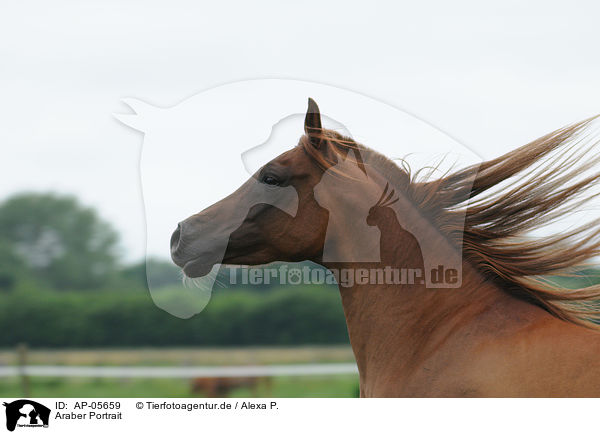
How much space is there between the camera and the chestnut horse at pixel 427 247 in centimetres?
242

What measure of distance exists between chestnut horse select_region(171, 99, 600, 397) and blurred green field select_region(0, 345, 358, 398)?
4.82 m

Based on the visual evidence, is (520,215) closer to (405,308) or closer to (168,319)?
(405,308)

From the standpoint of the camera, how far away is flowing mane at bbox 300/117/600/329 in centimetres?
248

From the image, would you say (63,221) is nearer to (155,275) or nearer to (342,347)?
(342,347)

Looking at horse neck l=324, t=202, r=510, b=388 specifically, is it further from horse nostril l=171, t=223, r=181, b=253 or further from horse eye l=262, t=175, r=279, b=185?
horse nostril l=171, t=223, r=181, b=253

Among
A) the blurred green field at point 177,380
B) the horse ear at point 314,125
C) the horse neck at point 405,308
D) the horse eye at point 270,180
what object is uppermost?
the horse ear at point 314,125

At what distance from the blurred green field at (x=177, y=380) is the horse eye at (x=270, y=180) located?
5074 mm
